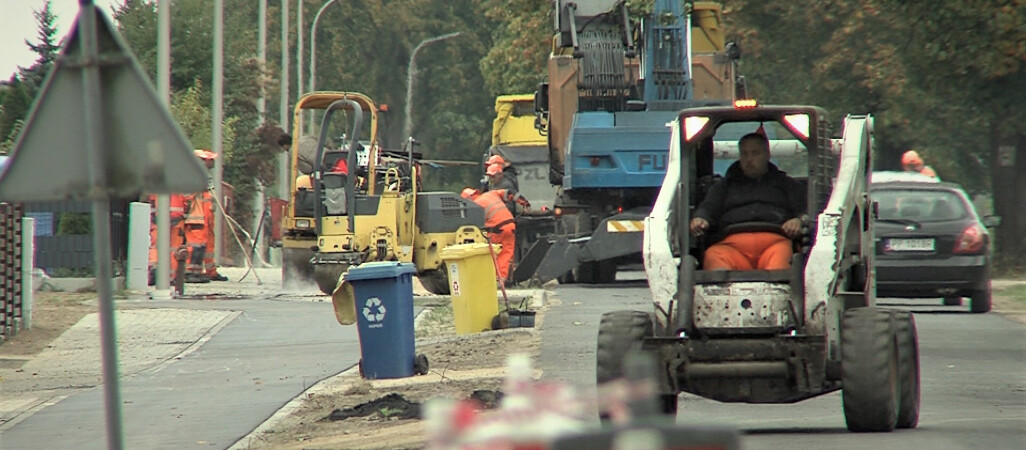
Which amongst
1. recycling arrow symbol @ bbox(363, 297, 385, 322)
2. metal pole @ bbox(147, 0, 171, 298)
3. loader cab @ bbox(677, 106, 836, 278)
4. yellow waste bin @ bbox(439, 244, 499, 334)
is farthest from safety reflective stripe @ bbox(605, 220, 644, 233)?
loader cab @ bbox(677, 106, 836, 278)

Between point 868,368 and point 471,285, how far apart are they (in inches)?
305

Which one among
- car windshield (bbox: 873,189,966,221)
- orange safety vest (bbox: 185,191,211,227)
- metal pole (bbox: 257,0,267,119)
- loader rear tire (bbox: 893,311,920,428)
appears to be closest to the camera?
loader rear tire (bbox: 893,311,920,428)

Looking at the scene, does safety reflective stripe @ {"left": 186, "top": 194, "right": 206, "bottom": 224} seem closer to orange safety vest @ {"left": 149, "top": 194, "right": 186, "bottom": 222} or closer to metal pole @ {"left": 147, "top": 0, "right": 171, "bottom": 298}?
orange safety vest @ {"left": 149, "top": 194, "right": 186, "bottom": 222}

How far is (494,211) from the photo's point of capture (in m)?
24.2

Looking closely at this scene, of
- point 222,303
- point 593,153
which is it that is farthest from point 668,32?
point 222,303

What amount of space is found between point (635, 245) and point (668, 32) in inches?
127

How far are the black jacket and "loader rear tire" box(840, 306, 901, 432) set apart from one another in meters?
1.06

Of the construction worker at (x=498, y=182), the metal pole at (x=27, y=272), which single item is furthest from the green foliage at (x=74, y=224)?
the metal pole at (x=27, y=272)

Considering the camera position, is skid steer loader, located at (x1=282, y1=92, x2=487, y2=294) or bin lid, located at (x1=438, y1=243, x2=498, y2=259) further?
skid steer loader, located at (x1=282, y1=92, x2=487, y2=294)

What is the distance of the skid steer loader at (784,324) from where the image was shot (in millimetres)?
9398

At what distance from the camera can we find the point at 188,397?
12.8 m

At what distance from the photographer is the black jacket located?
10.3m

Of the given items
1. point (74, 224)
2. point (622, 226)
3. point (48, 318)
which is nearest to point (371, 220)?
point (622, 226)

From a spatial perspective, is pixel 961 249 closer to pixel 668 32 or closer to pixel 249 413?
pixel 668 32
